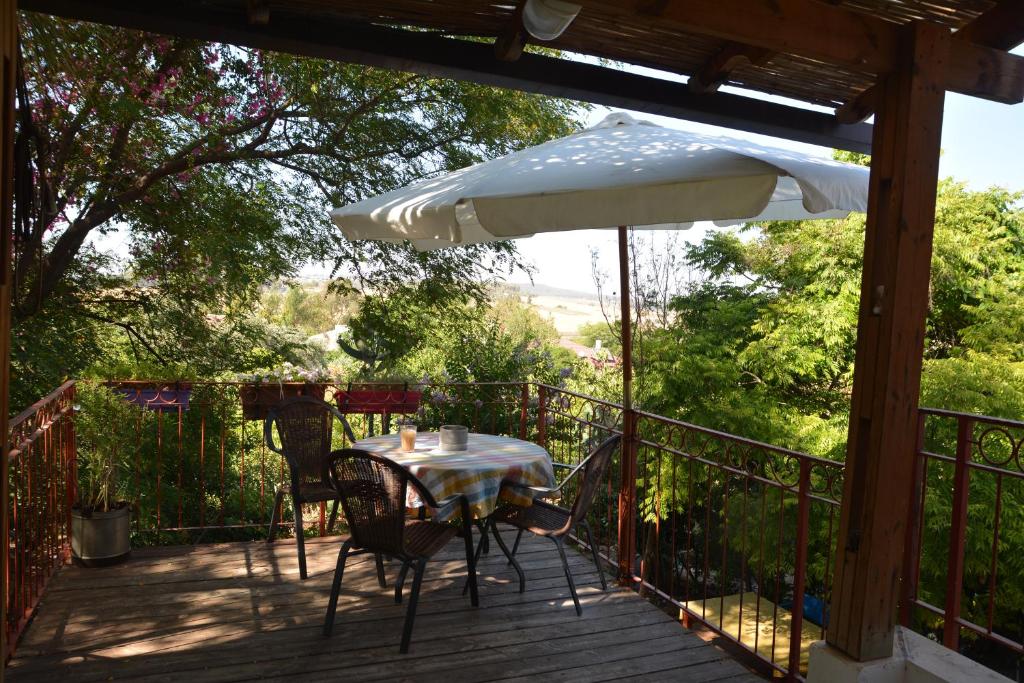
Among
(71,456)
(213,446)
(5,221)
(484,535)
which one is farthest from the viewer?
(213,446)

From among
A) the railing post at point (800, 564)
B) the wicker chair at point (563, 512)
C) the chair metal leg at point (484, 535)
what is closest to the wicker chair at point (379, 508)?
the wicker chair at point (563, 512)

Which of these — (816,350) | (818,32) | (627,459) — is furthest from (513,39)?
Result: (816,350)

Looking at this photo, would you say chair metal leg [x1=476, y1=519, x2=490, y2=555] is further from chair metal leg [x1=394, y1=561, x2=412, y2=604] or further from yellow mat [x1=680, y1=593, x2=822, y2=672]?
yellow mat [x1=680, y1=593, x2=822, y2=672]

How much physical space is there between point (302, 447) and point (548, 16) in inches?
121

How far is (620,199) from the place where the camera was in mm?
2875

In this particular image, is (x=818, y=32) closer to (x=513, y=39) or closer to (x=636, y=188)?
(x=636, y=188)

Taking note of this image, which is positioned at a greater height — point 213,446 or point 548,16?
point 548,16

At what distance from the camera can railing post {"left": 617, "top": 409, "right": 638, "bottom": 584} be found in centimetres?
420

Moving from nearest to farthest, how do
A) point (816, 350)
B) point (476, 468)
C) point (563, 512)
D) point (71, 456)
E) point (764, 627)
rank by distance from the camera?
point (476, 468) → point (563, 512) → point (71, 456) → point (764, 627) → point (816, 350)

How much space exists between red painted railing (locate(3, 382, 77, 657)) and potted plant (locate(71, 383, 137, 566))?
12 cm

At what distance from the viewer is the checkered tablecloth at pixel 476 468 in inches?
141

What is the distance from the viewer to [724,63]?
3221 mm

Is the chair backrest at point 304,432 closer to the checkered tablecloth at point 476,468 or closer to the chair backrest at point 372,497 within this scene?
the checkered tablecloth at point 476,468

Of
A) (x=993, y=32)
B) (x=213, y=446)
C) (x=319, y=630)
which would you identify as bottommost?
(x=213, y=446)
